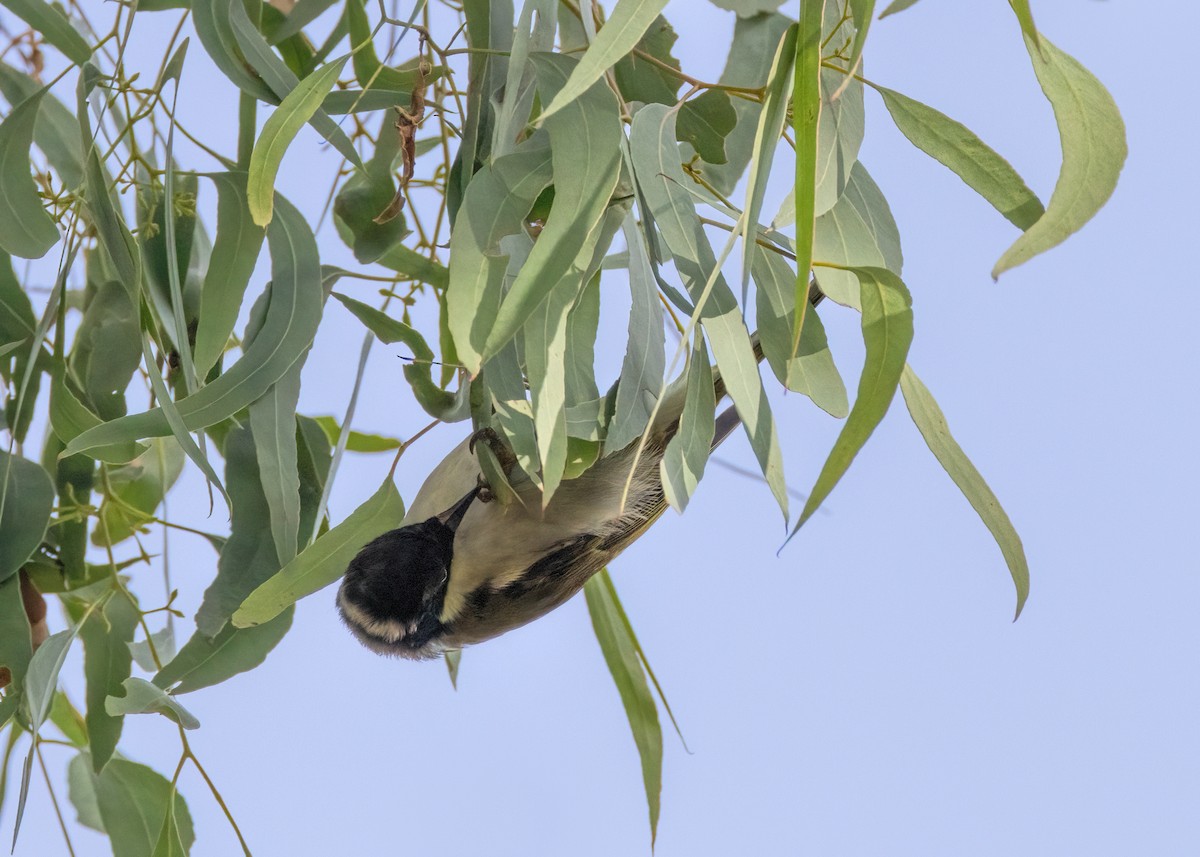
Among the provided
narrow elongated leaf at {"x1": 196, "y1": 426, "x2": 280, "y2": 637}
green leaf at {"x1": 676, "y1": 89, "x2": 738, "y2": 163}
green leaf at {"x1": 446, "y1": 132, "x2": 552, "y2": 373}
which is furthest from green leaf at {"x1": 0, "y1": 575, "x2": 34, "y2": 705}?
green leaf at {"x1": 676, "y1": 89, "x2": 738, "y2": 163}

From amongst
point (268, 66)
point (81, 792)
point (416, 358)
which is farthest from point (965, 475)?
point (81, 792)

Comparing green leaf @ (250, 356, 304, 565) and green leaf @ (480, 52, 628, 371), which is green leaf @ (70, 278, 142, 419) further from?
green leaf @ (480, 52, 628, 371)

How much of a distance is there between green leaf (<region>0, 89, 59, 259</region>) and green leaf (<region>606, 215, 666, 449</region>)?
0.42 meters

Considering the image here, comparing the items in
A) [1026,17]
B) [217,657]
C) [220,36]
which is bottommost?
[217,657]

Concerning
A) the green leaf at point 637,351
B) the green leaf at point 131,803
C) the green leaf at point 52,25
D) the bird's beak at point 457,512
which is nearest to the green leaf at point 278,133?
the green leaf at point 637,351

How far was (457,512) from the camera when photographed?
1.07m

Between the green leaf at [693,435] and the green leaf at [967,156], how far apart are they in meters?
0.18

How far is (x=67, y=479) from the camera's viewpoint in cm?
99

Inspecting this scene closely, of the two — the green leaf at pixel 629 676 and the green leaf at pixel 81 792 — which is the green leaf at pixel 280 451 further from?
the green leaf at pixel 81 792

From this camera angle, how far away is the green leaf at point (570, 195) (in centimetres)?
61

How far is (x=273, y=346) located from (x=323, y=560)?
0.15m

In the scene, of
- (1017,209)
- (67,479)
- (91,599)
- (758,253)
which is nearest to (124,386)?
(67,479)

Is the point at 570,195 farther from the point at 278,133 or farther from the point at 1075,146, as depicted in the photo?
the point at 1075,146

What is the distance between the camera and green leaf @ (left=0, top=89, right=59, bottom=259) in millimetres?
857
